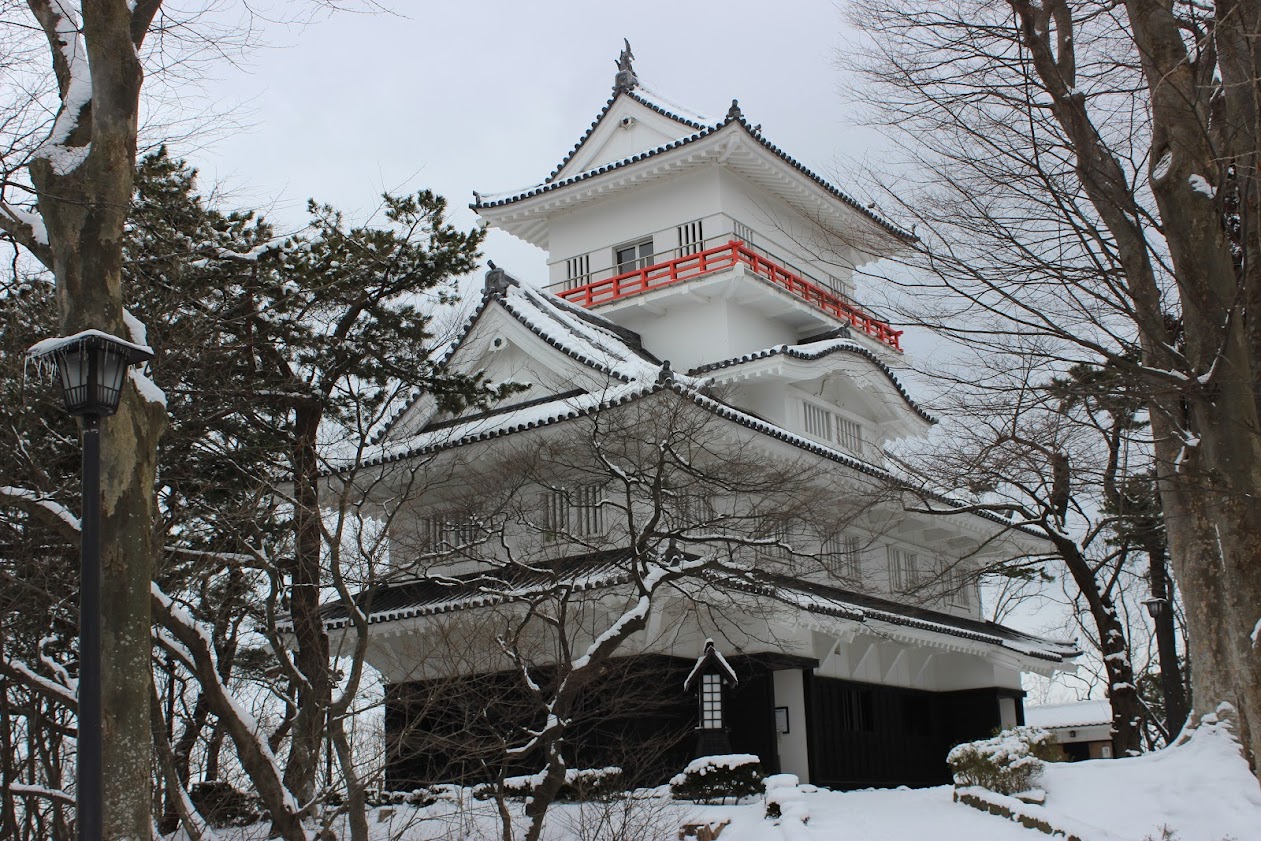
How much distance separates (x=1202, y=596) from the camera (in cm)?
1409

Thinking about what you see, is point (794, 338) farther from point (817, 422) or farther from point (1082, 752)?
point (1082, 752)

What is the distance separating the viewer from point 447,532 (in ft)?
63.9

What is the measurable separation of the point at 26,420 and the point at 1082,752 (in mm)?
46947

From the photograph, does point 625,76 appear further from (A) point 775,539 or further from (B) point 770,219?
(A) point 775,539

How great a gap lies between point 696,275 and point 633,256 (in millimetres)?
3293

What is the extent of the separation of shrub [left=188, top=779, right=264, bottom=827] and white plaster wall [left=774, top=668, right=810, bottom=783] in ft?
29.7

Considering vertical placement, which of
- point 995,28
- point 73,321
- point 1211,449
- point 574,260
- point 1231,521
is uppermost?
point 574,260

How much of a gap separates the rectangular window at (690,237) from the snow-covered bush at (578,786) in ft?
40.2

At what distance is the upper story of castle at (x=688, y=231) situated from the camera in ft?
77.9

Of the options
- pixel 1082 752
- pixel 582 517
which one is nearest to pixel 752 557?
pixel 582 517

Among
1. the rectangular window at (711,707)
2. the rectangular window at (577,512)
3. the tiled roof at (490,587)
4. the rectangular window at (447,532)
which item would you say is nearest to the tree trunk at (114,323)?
the tiled roof at (490,587)

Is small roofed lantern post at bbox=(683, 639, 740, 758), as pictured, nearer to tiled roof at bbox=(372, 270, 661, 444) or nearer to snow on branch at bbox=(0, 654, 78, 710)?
tiled roof at bbox=(372, 270, 661, 444)

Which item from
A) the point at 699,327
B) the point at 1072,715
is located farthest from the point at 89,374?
the point at 1072,715

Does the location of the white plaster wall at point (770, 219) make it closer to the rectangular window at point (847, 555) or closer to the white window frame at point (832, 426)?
the white window frame at point (832, 426)
